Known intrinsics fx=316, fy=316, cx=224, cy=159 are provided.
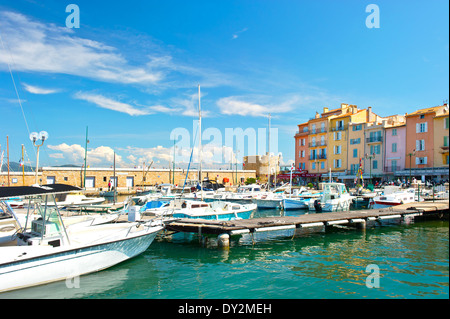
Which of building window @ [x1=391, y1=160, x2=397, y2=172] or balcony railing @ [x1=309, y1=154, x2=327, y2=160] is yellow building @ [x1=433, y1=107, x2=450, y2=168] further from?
balcony railing @ [x1=309, y1=154, x2=327, y2=160]

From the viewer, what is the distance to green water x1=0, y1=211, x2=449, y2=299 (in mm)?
10234

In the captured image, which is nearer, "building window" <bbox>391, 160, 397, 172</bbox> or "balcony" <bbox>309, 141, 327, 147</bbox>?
"building window" <bbox>391, 160, 397, 172</bbox>

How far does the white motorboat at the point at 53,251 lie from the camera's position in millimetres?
10227

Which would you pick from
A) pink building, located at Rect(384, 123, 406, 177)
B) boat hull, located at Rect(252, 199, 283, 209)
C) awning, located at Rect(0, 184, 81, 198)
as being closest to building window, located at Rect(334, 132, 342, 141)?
pink building, located at Rect(384, 123, 406, 177)

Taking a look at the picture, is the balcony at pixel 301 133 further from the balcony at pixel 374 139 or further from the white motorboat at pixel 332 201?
the white motorboat at pixel 332 201

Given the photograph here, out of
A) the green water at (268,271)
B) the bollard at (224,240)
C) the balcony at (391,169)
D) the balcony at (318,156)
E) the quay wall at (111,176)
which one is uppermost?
the balcony at (318,156)

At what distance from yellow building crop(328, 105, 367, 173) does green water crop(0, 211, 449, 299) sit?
4228 cm

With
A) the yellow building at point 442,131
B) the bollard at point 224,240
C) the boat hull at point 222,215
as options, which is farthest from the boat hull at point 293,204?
the yellow building at point 442,131

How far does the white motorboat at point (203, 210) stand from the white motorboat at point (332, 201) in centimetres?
997

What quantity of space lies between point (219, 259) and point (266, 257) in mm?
2229
